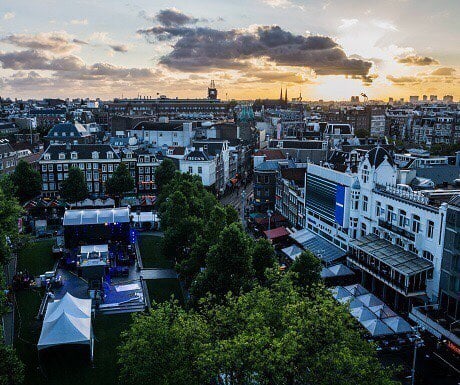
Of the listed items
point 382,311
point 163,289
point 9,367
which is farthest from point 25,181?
point 382,311

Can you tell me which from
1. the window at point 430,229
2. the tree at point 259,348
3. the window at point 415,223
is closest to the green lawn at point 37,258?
the tree at point 259,348

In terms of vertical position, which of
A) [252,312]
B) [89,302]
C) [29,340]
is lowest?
[29,340]

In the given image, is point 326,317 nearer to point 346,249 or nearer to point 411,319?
point 411,319

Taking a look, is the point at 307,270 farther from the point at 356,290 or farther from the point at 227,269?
the point at 356,290

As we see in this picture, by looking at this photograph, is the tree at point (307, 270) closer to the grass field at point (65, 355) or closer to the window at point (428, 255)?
the window at point (428, 255)

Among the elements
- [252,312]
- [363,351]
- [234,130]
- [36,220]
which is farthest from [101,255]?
[234,130]

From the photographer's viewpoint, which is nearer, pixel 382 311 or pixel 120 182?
pixel 382 311
